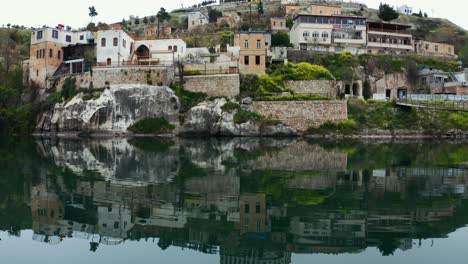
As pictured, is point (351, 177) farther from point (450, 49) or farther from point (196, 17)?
point (196, 17)

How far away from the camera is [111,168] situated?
28.9 meters

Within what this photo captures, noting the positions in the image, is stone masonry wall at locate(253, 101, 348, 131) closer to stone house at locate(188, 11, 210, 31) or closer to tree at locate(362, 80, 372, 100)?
tree at locate(362, 80, 372, 100)

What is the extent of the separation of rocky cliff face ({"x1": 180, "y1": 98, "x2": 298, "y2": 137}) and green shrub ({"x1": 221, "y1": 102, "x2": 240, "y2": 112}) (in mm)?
378

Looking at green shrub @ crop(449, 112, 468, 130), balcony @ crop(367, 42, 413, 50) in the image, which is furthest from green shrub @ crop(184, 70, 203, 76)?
balcony @ crop(367, 42, 413, 50)

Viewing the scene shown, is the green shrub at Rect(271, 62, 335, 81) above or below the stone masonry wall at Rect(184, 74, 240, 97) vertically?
above

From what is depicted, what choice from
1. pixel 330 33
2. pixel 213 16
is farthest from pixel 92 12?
pixel 330 33

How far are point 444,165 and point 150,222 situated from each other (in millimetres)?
20706

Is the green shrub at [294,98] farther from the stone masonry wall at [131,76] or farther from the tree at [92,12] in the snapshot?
the tree at [92,12]

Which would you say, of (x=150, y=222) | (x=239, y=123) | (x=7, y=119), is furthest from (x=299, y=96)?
(x=150, y=222)

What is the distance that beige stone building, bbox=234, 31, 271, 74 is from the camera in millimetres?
61062

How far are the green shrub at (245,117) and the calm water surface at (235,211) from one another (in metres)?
23.5

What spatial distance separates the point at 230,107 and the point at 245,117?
89.4 inches

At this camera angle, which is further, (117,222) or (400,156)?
(400,156)

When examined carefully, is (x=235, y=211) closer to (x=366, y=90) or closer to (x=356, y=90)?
(x=356, y=90)
